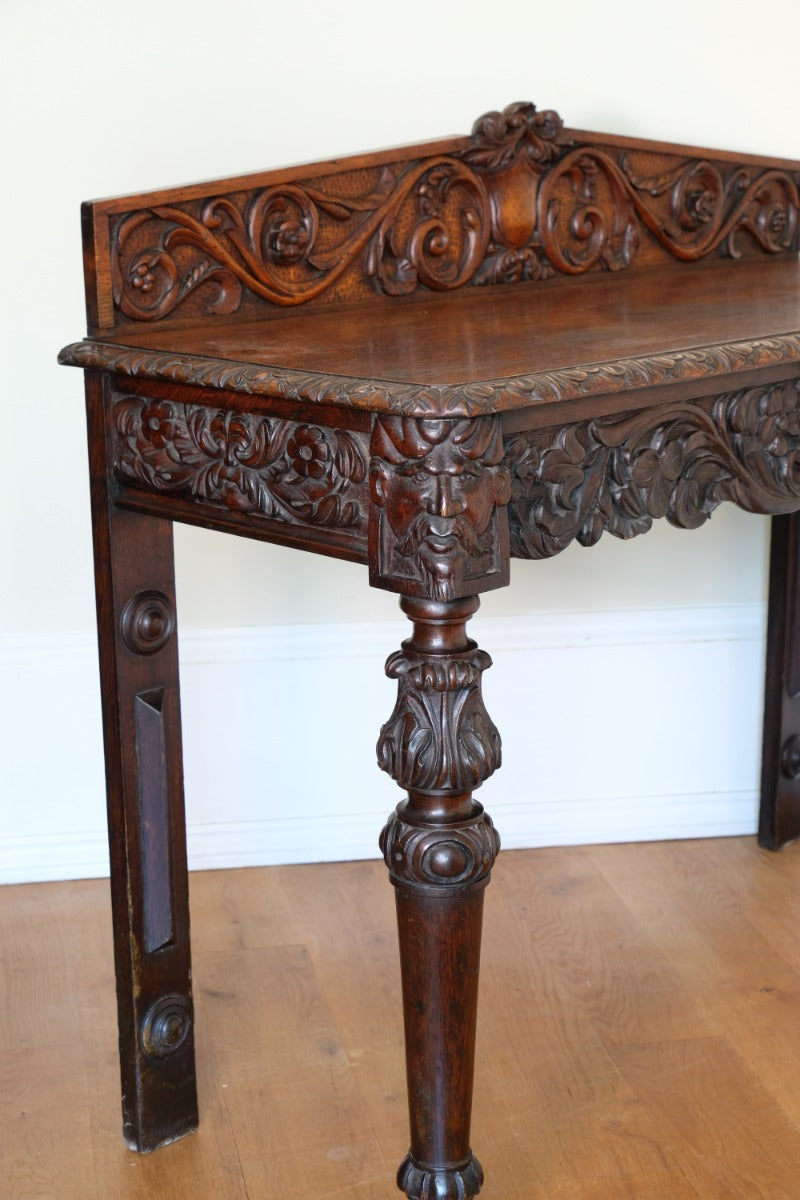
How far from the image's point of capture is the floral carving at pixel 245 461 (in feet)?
4.66

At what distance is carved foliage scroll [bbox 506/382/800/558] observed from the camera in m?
1.43

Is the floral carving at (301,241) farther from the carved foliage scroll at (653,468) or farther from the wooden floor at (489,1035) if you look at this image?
the wooden floor at (489,1035)

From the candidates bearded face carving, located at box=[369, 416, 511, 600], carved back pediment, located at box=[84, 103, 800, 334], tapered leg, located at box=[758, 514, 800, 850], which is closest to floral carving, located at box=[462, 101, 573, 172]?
carved back pediment, located at box=[84, 103, 800, 334]

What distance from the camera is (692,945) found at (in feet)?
7.64

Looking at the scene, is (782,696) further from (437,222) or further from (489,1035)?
(437,222)

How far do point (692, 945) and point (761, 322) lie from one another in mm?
1026

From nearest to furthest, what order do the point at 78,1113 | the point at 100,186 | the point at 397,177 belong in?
the point at 78,1113 < the point at 397,177 < the point at 100,186

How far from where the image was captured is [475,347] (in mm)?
1579

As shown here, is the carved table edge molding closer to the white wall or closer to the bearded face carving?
the bearded face carving

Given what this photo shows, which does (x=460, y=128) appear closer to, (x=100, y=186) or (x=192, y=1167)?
(x=100, y=186)

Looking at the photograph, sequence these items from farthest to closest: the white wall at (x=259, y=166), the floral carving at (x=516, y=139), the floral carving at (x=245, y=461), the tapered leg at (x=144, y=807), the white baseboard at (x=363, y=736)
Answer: the white baseboard at (x=363, y=736)
the white wall at (x=259, y=166)
the floral carving at (x=516, y=139)
the tapered leg at (x=144, y=807)
the floral carving at (x=245, y=461)

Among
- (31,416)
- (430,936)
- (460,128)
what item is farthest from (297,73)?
(430,936)

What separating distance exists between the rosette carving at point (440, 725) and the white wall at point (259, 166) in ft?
3.65

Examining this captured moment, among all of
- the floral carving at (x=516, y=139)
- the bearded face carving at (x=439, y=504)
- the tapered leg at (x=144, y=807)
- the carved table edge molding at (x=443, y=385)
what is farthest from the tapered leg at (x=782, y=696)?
the bearded face carving at (x=439, y=504)
